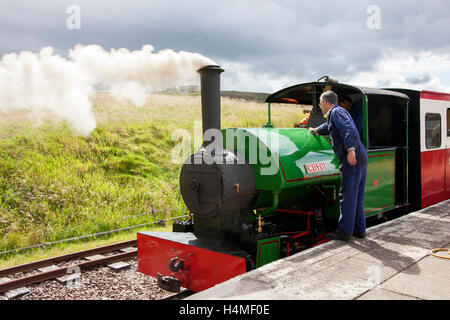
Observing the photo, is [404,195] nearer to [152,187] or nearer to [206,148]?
[206,148]

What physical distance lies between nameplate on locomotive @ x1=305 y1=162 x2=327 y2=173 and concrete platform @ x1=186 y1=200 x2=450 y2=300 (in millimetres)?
832

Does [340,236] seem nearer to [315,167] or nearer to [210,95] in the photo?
[315,167]

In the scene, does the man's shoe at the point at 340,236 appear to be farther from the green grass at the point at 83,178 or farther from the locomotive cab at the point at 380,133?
the green grass at the point at 83,178

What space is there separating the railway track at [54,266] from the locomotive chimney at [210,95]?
2577 millimetres

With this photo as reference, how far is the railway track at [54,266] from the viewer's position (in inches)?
187

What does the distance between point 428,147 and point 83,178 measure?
7.72 metres

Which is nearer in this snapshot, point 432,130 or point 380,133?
point 380,133

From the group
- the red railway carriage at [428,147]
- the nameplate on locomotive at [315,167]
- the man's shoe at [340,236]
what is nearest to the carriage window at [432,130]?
the red railway carriage at [428,147]

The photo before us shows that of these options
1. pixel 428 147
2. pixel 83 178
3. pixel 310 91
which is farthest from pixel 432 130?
pixel 83 178

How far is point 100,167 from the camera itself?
10492 mm

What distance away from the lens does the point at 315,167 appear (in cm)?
439

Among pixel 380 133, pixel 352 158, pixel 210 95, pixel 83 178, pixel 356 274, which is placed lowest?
pixel 356 274

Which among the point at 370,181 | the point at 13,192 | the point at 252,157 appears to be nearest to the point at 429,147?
the point at 370,181

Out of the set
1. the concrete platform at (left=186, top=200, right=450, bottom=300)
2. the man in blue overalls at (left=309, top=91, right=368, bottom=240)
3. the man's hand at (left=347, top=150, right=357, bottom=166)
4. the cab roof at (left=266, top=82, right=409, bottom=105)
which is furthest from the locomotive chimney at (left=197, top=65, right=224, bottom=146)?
the concrete platform at (left=186, top=200, right=450, bottom=300)
